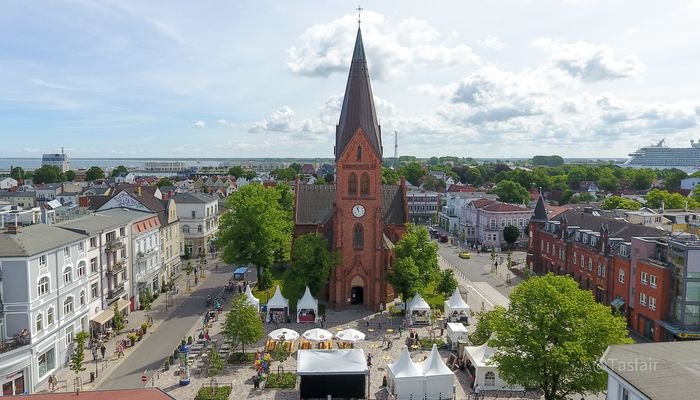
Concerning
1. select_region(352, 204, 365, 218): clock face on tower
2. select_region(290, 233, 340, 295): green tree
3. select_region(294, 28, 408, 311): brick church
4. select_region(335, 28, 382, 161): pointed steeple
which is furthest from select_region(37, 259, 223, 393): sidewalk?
select_region(335, 28, 382, 161): pointed steeple

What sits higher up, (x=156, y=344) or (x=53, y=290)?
(x=53, y=290)

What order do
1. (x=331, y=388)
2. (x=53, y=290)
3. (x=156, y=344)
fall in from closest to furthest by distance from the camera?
(x=331, y=388) → (x=53, y=290) → (x=156, y=344)

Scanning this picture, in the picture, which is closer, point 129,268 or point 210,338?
point 210,338

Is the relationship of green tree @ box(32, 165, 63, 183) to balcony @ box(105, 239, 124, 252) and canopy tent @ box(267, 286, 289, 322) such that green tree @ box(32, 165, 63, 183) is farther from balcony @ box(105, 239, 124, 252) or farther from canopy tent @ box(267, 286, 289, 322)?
canopy tent @ box(267, 286, 289, 322)

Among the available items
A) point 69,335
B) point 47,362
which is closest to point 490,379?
point 47,362

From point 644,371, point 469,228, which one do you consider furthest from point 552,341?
point 469,228

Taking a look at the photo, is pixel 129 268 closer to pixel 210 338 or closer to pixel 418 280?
pixel 210 338

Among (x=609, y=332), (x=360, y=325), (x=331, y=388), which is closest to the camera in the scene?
(x=609, y=332)
